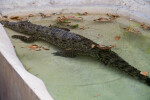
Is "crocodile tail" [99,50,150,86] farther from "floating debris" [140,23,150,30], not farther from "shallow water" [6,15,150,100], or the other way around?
"floating debris" [140,23,150,30]

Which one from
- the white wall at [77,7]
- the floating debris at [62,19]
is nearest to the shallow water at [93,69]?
the floating debris at [62,19]

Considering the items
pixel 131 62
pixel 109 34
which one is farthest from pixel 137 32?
pixel 131 62

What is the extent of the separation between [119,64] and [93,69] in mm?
338

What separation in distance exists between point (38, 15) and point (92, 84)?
253cm

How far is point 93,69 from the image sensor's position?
2.89 meters

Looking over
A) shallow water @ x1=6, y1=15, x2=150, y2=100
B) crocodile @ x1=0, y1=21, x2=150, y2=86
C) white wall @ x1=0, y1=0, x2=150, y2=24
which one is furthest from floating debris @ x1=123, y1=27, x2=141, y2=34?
crocodile @ x1=0, y1=21, x2=150, y2=86

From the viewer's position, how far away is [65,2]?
16.0 ft

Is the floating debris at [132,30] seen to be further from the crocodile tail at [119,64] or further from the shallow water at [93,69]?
the crocodile tail at [119,64]

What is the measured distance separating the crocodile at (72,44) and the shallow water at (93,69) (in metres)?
0.07

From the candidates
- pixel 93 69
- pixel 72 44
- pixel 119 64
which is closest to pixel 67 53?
pixel 72 44

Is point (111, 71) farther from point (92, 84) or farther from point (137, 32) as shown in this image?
point (137, 32)

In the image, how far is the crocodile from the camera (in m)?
2.83

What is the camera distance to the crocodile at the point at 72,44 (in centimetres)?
283

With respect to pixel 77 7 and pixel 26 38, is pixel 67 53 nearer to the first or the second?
pixel 26 38
